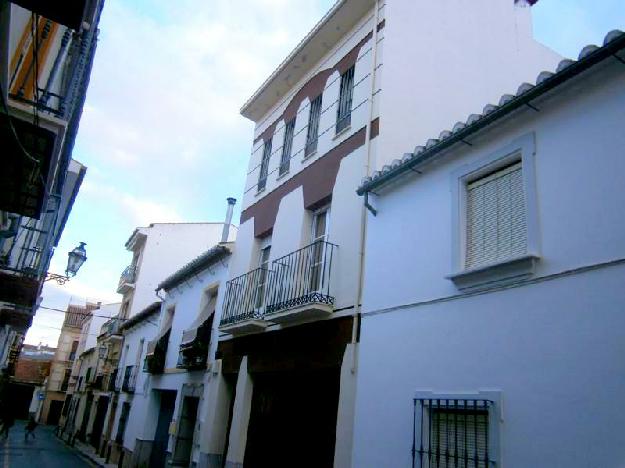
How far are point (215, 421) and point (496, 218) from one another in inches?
308

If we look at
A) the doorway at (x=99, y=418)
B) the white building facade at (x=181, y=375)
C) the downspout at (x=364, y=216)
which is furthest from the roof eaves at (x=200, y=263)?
the doorway at (x=99, y=418)

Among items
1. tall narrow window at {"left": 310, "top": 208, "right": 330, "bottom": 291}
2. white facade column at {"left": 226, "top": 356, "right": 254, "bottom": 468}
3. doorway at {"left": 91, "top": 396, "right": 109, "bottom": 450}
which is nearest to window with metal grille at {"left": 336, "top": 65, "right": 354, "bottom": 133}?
tall narrow window at {"left": 310, "top": 208, "right": 330, "bottom": 291}

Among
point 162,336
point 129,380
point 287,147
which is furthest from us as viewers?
point 129,380

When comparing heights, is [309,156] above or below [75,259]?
above

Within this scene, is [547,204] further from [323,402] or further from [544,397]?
[323,402]

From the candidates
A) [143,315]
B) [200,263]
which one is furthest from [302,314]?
[143,315]

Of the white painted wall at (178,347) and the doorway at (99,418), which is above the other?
the white painted wall at (178,347)

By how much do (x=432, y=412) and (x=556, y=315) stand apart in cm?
174

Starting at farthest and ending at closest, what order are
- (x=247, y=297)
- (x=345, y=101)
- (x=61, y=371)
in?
(x=61, y=371)
(x=247, y=297)
(x=345, y=101)

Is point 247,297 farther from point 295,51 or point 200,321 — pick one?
point 295,51

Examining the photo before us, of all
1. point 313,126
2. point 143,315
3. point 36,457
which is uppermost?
point 313,126

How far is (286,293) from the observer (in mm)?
8664

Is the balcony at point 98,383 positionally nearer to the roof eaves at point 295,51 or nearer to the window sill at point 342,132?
the roof eaves at point 295,51

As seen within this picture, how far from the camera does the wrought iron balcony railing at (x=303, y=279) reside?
7891 mm
